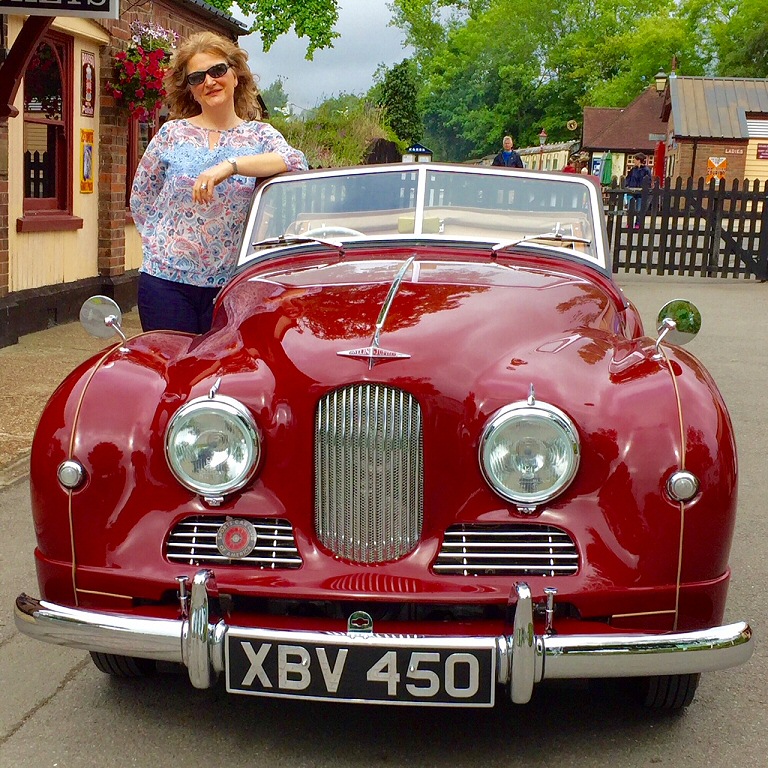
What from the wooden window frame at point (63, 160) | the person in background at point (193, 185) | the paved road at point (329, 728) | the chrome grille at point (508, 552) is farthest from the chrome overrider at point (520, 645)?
the wooden window frame at point (63, 160)

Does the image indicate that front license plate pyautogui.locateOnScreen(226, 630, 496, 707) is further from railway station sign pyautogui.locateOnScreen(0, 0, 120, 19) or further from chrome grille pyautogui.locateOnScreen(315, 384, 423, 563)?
railway station sign pyautogui.locateOnScreen(0, 0, 120, 19)

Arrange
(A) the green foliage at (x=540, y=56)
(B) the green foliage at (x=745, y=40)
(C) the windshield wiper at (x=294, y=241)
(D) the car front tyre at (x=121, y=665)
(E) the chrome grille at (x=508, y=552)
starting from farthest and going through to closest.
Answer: (A) the green foliage at (x=540, y=56)
(B) the green foliage at (x=745, y=40)
(C) the windshield wiper at (x=294, y=241)
(D) the car front tyre at (x=121, y=665)
(E) the chrome grille at (x=508, y=552)

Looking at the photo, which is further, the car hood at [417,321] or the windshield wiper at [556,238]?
the windshield wiper at [556,238]

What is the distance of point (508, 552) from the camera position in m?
2.83

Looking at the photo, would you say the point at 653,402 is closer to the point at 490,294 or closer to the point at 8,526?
the point at 490,294

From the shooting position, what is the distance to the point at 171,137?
447 centimetres

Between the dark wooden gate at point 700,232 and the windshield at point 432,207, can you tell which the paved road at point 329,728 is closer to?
the windshield at point 432,207

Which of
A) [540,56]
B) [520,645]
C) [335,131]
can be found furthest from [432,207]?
[540,56]

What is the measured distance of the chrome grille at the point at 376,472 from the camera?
2859 mm

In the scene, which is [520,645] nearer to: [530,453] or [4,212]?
[530,453]

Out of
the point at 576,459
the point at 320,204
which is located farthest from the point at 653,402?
the point at 320,204

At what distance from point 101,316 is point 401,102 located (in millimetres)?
58165

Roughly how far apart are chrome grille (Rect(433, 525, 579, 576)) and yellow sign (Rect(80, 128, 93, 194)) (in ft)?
30.5

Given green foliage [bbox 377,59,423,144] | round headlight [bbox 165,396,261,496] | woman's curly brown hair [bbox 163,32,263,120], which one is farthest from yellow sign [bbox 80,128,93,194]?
green foliage [bbox 377,59,423,144]
